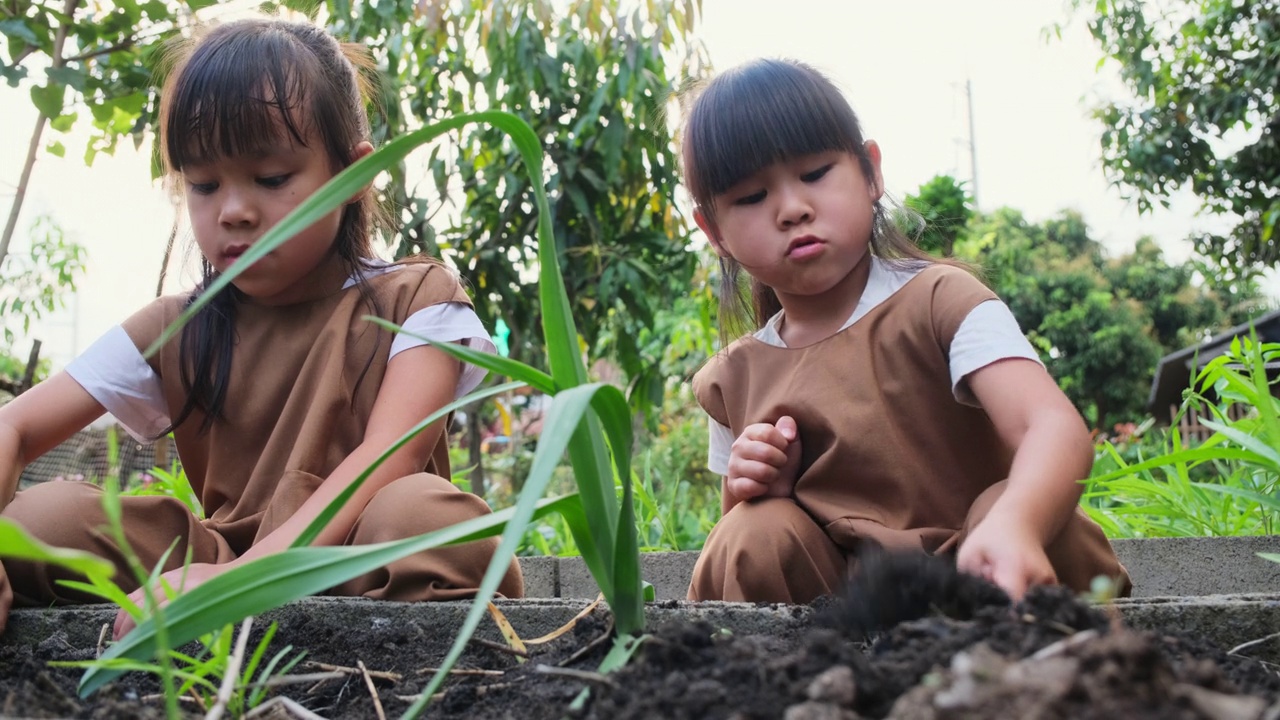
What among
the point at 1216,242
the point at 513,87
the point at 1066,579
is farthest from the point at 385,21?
the point at 1216,242

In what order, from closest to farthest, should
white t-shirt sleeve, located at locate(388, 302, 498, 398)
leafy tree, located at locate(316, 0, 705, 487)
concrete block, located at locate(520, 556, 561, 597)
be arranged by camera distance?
white t-shirt sleeve, located at locate(388, 302, 498, 398), concrete block, located at locate(520, 556, 561, 597), leafy tree, located at locate(316, 0, 705, 487)

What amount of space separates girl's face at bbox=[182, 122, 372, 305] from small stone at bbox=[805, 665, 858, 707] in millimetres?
1144

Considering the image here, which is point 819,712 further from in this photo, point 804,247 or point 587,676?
point 804,247

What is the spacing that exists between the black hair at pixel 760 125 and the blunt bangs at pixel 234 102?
24.1 inches

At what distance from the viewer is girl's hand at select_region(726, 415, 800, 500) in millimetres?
1445

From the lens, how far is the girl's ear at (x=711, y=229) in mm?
1657

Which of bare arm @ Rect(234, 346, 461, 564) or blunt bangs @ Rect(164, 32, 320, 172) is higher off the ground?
blunt bangs @ Rect(164, 32, 320, 172)

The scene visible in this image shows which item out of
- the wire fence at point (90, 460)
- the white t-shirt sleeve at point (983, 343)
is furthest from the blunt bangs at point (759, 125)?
the wire fence at point (90, 460)

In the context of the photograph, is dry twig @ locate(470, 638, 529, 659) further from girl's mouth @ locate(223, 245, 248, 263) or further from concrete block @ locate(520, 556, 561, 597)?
concrete block @ locate(520, 556, 561, 597)

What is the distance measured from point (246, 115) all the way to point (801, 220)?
0.83 meters

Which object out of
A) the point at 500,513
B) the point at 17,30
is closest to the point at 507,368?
the point at 500,513

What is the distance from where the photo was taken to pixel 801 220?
1.46 meters

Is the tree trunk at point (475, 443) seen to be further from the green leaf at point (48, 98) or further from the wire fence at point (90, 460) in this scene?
the green leaf at point (48, 98)

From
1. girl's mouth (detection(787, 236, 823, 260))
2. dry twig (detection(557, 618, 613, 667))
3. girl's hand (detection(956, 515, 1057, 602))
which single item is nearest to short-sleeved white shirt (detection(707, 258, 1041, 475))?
girl's mouth (detection(787, 236, 823, 260))
